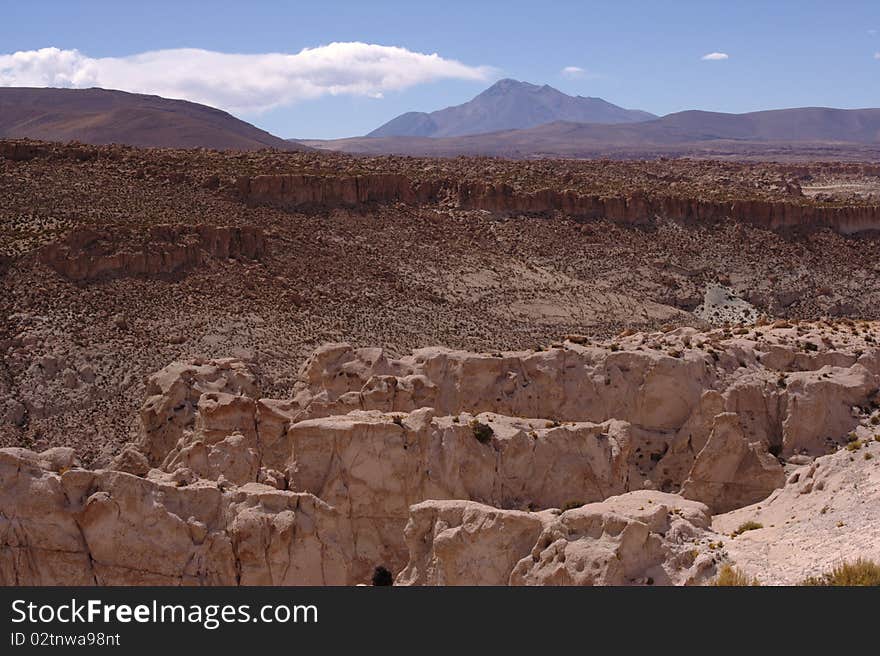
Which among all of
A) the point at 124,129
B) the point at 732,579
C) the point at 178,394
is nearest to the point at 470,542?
the point at 732,579

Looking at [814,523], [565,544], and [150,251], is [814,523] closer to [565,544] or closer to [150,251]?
[565,544]

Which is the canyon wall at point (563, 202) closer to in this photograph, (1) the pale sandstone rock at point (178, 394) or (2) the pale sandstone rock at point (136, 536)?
(1) the pale sandstone rock at point (178, 394)

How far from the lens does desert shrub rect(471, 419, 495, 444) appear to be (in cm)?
2397

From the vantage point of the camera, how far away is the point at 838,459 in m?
21.6

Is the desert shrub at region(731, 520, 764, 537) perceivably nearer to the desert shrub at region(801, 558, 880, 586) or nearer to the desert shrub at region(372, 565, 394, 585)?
the desert shrub at region(801, 558, 880, 586)

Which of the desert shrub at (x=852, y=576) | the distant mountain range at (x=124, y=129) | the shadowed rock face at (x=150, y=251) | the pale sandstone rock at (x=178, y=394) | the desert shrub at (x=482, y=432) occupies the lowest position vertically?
the pale sandstone rock at (x=178, y=394)

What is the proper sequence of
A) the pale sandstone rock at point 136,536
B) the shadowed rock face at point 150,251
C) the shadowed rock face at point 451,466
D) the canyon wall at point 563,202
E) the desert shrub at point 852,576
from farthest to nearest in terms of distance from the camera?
the canyon wall at point 563,202 → the shadowed rock face at point 150,251 → the pale sandstone rock at point 136,536 → the shadowed rock face at point 451,466 → the desert shrub at point 852,576

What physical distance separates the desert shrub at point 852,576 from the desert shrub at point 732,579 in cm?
79

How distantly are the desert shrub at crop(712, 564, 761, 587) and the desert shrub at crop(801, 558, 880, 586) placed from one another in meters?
0.79

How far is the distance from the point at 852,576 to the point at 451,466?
10387mm

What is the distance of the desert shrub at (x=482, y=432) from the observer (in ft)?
78.6

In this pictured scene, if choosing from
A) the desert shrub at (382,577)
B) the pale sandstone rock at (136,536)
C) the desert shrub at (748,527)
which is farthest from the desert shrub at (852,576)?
the desert shrub at (382,577)

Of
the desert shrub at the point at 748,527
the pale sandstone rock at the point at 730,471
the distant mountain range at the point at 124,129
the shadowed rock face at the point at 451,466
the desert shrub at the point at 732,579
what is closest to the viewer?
the desert shrub at the point at 732,579

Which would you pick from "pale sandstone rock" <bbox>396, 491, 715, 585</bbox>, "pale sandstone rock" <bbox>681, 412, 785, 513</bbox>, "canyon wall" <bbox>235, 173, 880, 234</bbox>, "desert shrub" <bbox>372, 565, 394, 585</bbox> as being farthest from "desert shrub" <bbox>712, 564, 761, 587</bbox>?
"canyon wall" <bbox>235, 173, 880, 234</bbox>
